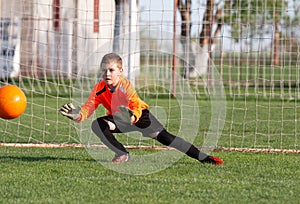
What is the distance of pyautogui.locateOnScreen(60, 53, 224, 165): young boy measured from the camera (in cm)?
727

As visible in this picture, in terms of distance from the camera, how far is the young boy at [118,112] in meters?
7.27

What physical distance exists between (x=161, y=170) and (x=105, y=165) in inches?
25.3

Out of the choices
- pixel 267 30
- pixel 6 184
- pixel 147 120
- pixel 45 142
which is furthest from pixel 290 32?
pixel 6 184

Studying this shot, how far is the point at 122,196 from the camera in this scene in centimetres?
575

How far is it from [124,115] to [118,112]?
0.34 metres

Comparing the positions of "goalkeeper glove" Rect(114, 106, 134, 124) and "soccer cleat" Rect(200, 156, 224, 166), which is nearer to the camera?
"goalkeeper glove" Rect(114, 106, 134, 124)

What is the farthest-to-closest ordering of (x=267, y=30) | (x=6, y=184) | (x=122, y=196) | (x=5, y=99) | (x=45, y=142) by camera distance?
1. (x=267, y=30)
2. (x=45, y=142)
3. (x=5, y=99)
4. (x=6, y=184)
5. (x=122, y=196)

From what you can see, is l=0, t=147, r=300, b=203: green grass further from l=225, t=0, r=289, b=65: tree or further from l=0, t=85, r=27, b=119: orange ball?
l=225, t=0, r=289, b=65: tree

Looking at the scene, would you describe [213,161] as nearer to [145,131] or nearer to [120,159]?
[145,131]

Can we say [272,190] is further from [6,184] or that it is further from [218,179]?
[6,184]

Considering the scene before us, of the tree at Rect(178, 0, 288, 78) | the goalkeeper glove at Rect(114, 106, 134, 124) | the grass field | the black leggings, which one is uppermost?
the tree at Rect(178, 0, 288, 78)

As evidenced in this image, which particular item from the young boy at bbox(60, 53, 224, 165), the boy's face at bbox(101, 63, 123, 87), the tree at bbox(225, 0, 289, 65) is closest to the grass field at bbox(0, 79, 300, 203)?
the young boy at bbox(60, 53, 224, 165)

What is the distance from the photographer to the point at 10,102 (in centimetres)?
706

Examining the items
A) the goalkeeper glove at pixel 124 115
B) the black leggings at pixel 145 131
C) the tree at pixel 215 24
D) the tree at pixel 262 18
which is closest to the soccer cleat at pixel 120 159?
the black leggings at pixel 145 131
